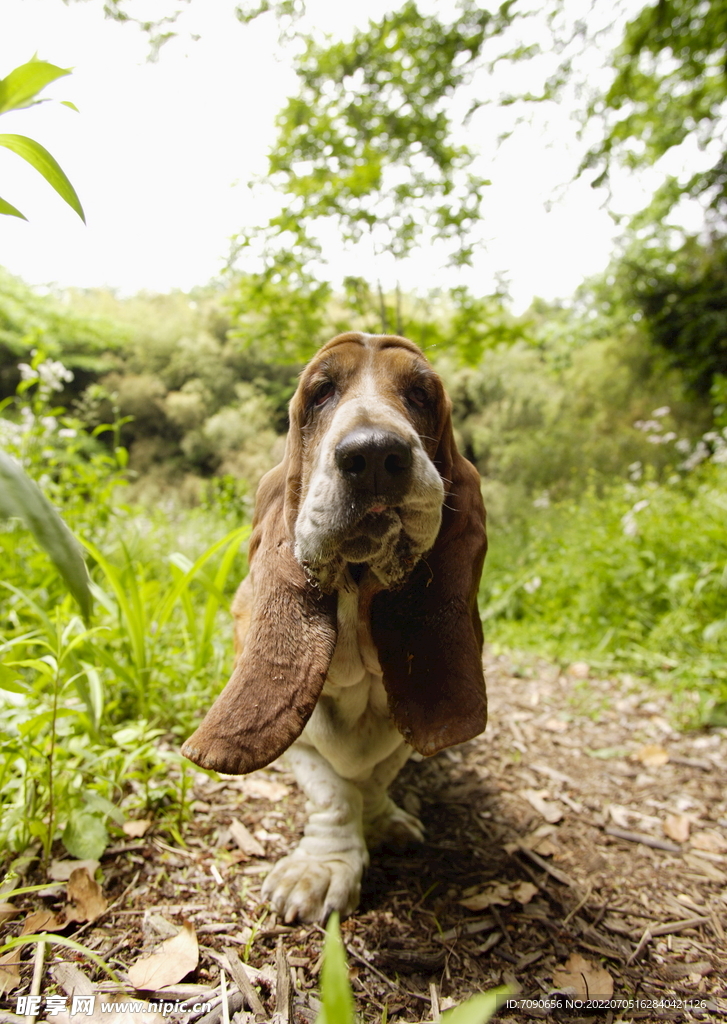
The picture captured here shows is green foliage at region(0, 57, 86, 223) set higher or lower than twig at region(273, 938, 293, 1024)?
higher

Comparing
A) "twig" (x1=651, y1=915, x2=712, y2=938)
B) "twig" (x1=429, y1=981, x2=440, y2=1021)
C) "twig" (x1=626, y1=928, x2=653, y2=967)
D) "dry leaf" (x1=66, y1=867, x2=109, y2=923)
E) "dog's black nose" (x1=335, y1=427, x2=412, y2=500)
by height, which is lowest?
"twig" (x1=651, y1=915, x2=712, y2=938)

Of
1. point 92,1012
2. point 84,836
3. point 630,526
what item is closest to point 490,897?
point 92,1012

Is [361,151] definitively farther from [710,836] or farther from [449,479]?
[710,836]

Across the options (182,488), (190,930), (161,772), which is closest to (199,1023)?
(190,930)

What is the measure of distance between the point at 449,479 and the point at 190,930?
1.24 meters

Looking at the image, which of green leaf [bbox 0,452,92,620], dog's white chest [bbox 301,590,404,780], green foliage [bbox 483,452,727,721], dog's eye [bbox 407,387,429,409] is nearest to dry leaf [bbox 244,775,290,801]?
dog's white chest [bbox 301,590,404,780]

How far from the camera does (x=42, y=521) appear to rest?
29.6 inches

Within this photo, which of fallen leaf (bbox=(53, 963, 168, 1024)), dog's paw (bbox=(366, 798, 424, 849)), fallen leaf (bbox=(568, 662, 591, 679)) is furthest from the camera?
fallen leaf (bbox=(568, 662, 591, 679))

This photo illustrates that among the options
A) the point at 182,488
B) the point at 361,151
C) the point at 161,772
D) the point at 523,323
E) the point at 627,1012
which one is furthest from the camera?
the point at 182,488

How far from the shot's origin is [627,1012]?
1.14 m

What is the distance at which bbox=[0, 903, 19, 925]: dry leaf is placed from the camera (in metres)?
1.20

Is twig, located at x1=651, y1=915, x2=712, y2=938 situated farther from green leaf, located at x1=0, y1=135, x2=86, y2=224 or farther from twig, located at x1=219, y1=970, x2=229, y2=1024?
green leaf, located at x1=0, y1=135, x2=86, y2=224

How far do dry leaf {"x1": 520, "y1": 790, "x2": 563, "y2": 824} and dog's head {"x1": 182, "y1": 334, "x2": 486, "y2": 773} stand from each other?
3.22ft

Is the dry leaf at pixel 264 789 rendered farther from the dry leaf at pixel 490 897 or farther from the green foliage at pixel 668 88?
the green foliage at pixel 668 88
